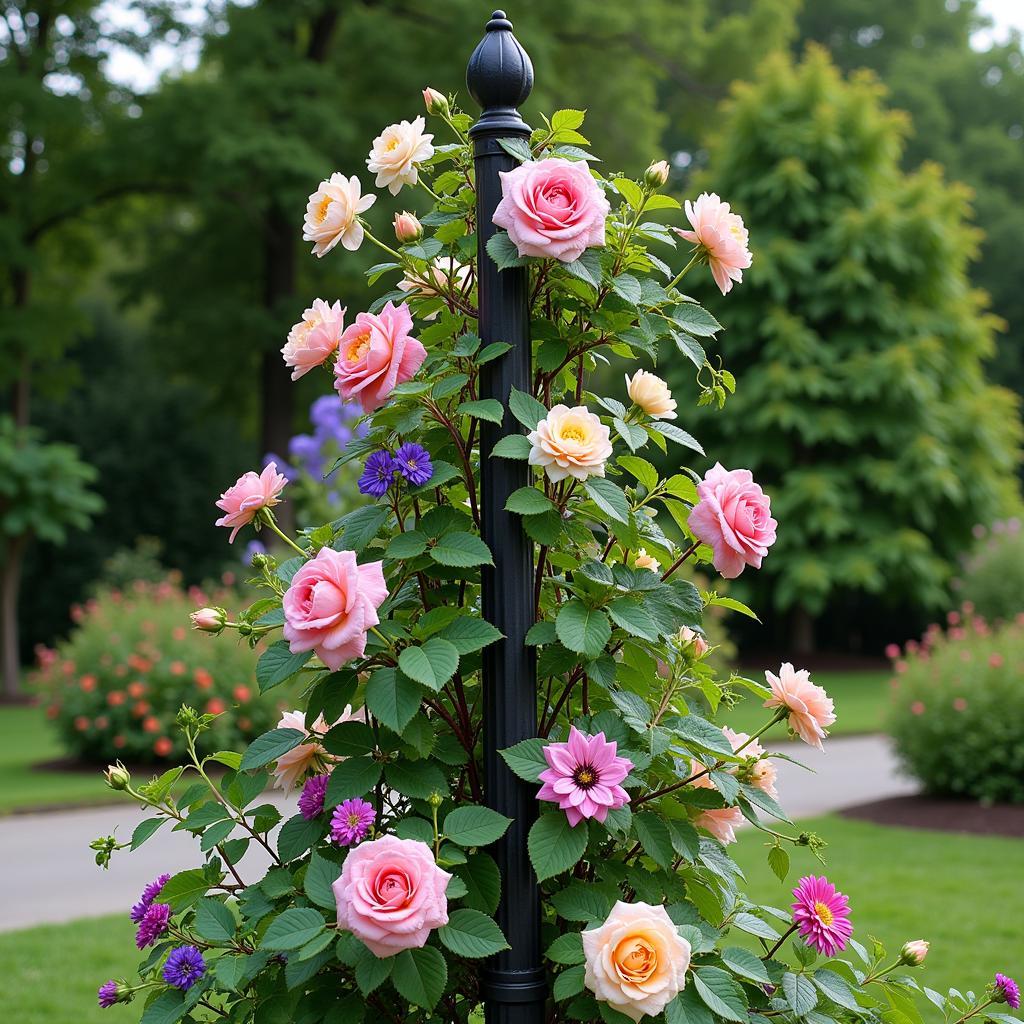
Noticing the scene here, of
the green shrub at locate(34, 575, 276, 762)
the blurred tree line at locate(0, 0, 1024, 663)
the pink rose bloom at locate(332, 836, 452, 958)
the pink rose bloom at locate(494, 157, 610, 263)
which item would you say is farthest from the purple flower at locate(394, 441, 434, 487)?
the blurred tree line at locate(0, 0, 1024, 663)

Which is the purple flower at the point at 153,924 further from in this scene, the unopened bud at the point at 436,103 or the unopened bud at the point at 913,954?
the unopened bud at the point at 436,103

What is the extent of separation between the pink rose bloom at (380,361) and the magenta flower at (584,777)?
68cm

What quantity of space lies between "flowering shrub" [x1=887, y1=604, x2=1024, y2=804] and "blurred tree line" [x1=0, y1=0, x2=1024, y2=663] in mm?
10883

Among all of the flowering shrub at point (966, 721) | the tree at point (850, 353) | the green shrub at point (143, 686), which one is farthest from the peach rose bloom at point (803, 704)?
the tree at point (850, 353)

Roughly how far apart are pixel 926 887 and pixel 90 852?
186 inches

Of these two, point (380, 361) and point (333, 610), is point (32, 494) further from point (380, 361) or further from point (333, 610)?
point (333, 610)

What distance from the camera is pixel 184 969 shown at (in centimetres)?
217

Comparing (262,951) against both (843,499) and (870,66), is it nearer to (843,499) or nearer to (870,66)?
(843,499)

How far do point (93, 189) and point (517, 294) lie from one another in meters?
18.4

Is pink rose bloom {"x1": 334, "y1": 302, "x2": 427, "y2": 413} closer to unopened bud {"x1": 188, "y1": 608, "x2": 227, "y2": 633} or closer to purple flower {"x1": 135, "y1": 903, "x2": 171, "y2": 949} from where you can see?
unopened bud {"x1": 188, "y1": 608, "x2": 227, "y2": 633}

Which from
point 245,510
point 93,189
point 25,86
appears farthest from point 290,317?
point 245,510

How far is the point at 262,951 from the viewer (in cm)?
204

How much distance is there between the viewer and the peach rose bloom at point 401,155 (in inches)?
91.2

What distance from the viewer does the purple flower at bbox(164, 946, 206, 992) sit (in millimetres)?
2164
